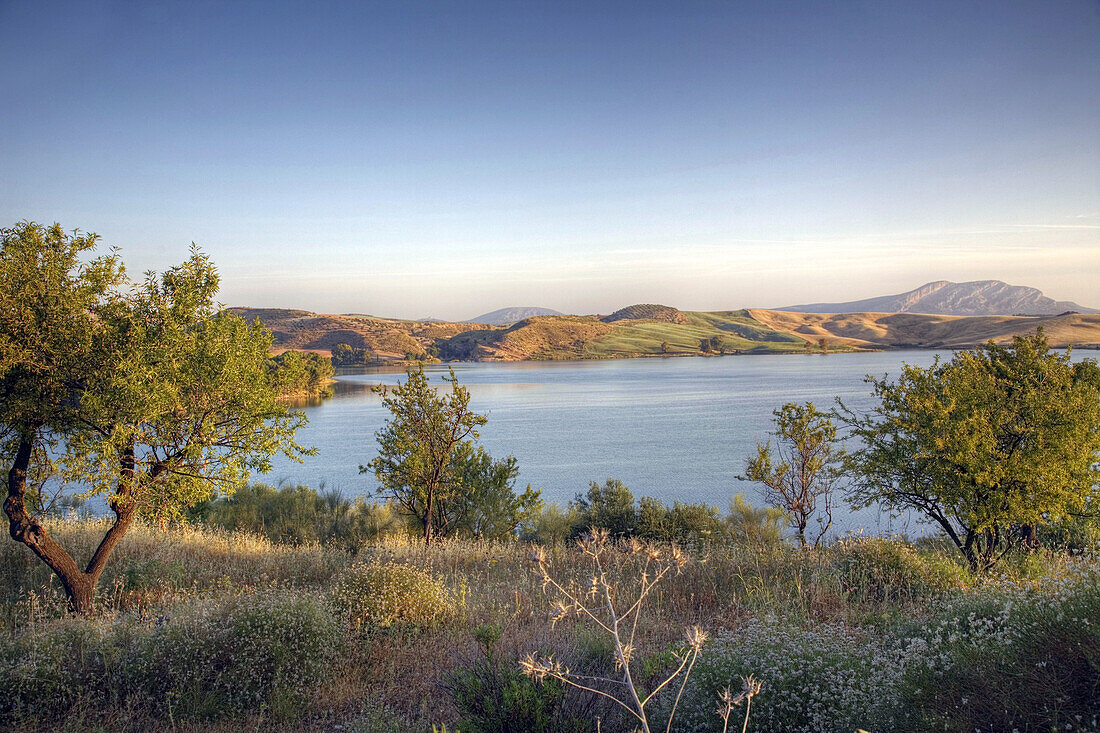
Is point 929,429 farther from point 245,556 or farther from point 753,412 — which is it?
point 753,412

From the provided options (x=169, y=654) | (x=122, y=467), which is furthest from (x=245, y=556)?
(x=169, y=654)

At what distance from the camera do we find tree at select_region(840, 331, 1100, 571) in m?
10.5

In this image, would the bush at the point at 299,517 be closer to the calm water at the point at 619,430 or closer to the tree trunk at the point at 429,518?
the tree trunk at the point at 429,518

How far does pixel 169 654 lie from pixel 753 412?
174 feet

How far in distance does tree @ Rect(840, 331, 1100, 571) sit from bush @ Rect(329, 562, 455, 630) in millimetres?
8472

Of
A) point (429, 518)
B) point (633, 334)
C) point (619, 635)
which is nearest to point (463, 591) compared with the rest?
point (619, 635)

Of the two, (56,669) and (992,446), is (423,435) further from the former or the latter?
(992,446)

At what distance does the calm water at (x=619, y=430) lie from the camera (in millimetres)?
30422

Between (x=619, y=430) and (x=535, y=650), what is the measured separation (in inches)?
1738

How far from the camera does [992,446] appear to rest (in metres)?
10.6

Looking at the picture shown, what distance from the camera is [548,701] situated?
12.7 ft

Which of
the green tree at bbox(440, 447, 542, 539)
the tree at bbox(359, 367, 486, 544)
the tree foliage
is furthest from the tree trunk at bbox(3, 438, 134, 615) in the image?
the green tree at bbox(440, 447, 542, 539)

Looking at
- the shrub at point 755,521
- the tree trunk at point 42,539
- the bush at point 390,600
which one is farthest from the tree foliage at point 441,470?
the bush at point 390,600

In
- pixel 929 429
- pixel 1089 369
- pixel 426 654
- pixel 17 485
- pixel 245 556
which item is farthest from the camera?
pixel 1089 369
